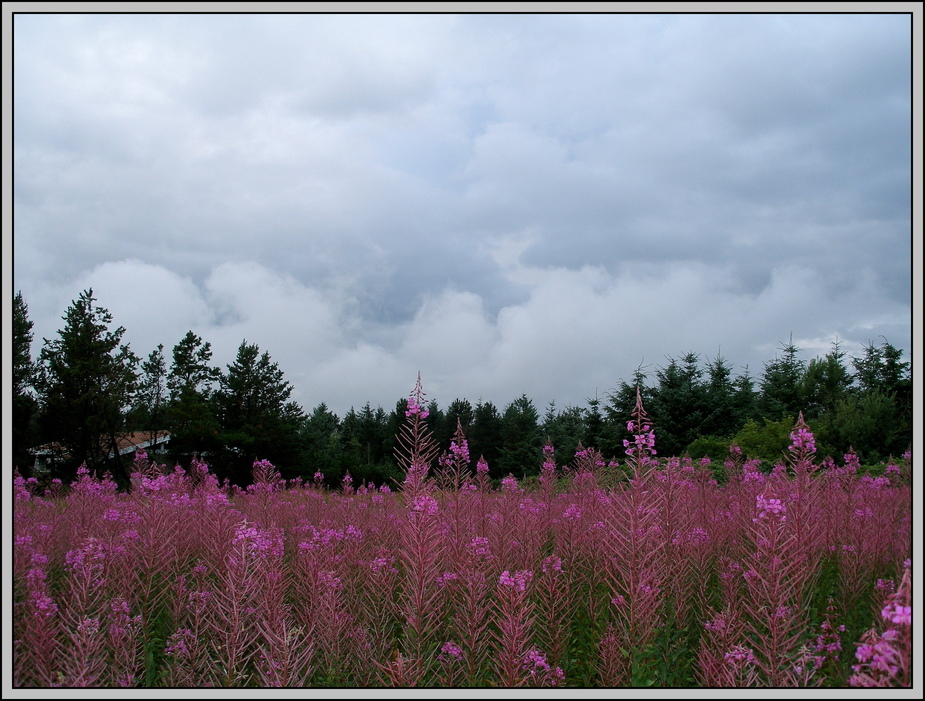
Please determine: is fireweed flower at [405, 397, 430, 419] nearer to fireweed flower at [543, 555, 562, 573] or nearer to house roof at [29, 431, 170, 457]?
fireweed flower at [543, 555, 562, 573]

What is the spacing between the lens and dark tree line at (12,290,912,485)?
179 inches

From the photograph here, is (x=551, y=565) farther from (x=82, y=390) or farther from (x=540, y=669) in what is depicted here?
(x=82, y=390)

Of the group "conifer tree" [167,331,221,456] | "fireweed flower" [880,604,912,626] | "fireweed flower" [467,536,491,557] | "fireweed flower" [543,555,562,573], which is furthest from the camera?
"conifer tree" [167,331,221,456]

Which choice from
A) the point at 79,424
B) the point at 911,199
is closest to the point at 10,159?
the point at 911,199

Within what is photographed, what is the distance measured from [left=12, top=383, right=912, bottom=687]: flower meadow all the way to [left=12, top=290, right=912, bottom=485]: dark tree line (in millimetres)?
520

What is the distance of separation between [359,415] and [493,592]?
2192 centimetres

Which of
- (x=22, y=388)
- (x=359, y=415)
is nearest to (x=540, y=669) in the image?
(x=22, y=388)

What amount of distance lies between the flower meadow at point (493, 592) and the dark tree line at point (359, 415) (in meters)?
0.52

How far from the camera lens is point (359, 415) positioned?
83.8 feet

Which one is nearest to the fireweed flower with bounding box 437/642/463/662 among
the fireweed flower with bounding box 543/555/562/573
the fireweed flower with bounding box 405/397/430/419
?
the fireweed flower with bounding box 543/555/562/573

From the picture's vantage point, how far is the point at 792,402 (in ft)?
27.6

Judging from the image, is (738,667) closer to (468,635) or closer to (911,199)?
(468,635)

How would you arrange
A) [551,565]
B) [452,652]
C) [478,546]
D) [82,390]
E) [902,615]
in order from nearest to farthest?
[902,615]
[452,652]
[478,546]
[551,565]
[82,390]

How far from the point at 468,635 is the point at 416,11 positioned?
2.98 metres
